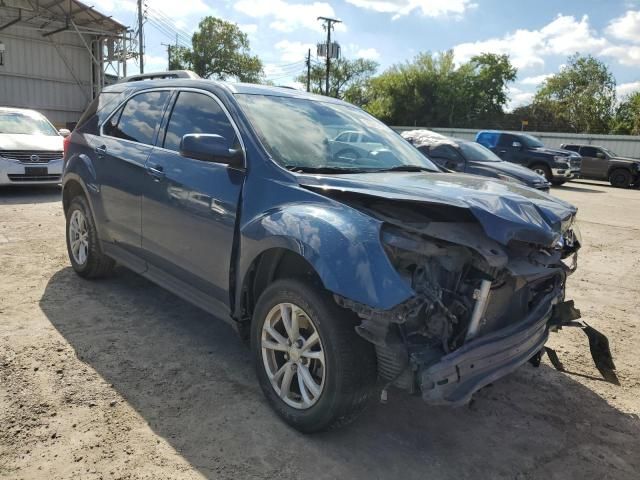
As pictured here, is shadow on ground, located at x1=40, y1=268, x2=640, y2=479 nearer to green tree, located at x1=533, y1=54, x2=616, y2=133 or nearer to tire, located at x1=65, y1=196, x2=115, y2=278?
tire, located at x1=65, y1=196, x2=115, y2=278

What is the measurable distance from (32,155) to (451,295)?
9745mm

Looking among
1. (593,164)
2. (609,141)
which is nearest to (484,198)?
(593,164)

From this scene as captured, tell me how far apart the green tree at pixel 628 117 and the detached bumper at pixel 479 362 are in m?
51.3

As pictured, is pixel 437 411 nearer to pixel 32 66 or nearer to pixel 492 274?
pixel 492 274

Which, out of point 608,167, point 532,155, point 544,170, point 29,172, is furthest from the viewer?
point 608,167

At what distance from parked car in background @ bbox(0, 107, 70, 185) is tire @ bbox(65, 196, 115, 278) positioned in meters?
5.51

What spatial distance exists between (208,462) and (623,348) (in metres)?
3.47

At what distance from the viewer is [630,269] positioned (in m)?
7.00

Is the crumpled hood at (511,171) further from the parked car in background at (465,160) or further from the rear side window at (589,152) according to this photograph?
the rear side window at (589,152)

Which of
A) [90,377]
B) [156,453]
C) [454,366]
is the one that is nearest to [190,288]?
[90,377]

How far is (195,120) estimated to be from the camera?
150 inches

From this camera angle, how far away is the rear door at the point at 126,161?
4.14 metres

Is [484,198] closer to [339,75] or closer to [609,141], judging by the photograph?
[609,141]

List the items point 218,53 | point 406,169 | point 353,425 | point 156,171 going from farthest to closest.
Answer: point 218,53 < point 156,171 < point 406,169 < point 353,425
